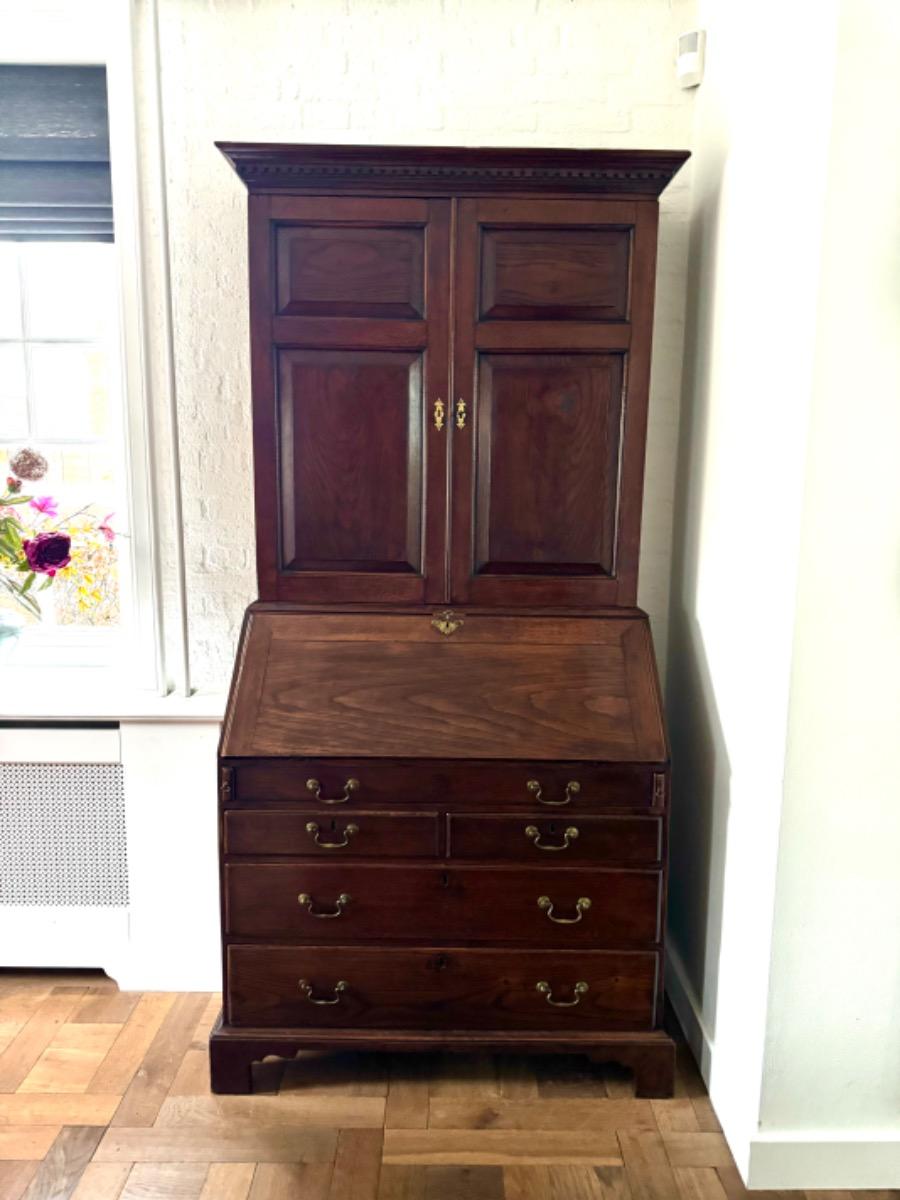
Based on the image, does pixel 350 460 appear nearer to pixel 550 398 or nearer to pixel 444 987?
pixel 550 398

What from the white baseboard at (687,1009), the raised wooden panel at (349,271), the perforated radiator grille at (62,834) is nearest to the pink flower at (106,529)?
the perforated radiator grille at (62,834)

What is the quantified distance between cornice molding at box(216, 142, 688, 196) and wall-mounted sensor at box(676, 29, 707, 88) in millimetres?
451

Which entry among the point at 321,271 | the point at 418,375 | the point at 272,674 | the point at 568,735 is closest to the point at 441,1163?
the point at 568,735

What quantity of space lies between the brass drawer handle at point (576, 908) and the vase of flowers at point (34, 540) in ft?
4.65

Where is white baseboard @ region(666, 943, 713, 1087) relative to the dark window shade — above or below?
below

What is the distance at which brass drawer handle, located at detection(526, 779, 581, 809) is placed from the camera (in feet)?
6.41

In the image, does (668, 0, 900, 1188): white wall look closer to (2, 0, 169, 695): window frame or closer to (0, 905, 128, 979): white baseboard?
(2, 0, 169, 695): window frame

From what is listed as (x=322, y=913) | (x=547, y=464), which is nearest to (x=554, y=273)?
(x=547, y=464)

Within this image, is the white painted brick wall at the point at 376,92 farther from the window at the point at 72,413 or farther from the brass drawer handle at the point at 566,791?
the brass drawer handle at the point at 566,791

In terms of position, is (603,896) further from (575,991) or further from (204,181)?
(204,181)

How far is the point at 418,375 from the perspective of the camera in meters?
2.03

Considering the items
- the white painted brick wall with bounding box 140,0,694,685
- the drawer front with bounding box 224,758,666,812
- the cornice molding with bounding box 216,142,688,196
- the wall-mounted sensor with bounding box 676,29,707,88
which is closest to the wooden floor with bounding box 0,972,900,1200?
the drawer front with bounding box 224,758,666,812

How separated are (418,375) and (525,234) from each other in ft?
1.24

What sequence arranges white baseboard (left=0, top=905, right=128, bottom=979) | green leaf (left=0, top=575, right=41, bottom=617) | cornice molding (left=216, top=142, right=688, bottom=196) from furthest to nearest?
white baseboard (left=0, top=905, right=128, bottom=979) < green leaf (left=0, top=575, right=41, bottom=617) < cornice molding (left=216, top=142, right=688, bottom=196)
